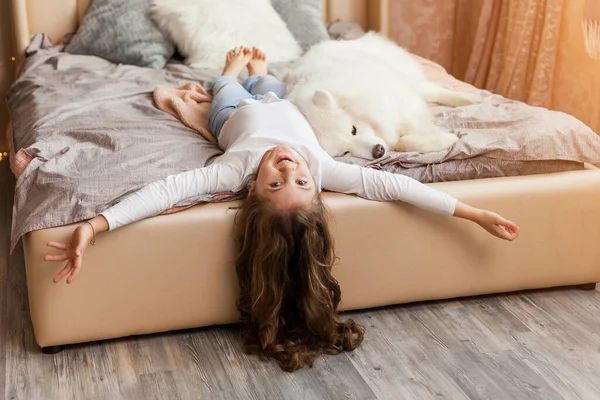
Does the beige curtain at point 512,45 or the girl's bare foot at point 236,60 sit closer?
the girl's bare foot at point 236,60

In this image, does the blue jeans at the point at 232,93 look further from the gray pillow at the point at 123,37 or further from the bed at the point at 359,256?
the gray pillow at the point at 123,37

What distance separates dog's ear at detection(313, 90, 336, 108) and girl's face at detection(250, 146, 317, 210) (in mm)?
251

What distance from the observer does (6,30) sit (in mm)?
3516

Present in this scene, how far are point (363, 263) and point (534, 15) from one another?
186 cm

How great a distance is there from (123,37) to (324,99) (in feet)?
4.70

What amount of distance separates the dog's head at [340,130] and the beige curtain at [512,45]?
1.33 m

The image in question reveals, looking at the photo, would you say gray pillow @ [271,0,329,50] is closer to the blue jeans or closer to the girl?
the blue jeans

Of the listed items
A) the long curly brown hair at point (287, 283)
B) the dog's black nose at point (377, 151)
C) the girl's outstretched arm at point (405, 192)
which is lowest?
the long curly brown hair at point (287, 283)

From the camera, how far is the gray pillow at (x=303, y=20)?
11.5 ft

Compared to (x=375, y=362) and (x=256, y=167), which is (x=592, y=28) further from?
(x=375, y=362)

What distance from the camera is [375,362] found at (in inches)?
75.7

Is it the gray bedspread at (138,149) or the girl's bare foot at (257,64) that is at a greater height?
the girl's bare foot at (257,64)

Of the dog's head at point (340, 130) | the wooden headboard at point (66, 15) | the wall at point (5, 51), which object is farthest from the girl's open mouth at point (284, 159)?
the wall at point (5, 51)

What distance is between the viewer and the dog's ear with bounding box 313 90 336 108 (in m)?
2.16
